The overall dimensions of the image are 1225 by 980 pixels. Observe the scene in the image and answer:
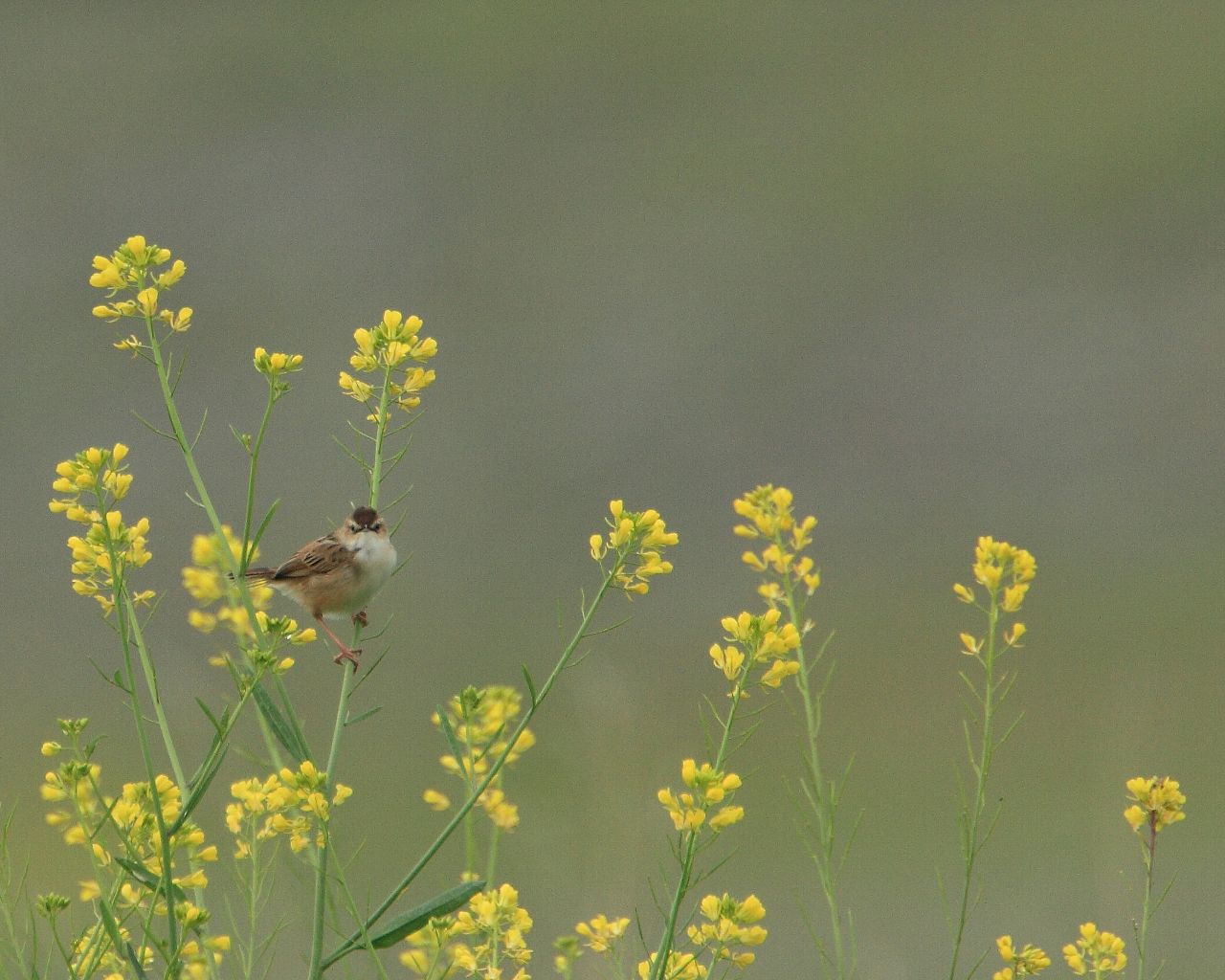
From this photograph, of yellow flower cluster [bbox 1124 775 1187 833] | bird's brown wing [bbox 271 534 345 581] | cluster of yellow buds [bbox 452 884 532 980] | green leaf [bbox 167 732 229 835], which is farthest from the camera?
bird's brown wing [bbox 271 534 345 581]

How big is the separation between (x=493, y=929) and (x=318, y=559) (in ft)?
5.24

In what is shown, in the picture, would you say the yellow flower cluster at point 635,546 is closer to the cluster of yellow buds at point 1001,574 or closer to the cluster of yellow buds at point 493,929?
the cluster of yellow buds at point 493,929

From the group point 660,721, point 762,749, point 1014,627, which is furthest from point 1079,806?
point 1014,627

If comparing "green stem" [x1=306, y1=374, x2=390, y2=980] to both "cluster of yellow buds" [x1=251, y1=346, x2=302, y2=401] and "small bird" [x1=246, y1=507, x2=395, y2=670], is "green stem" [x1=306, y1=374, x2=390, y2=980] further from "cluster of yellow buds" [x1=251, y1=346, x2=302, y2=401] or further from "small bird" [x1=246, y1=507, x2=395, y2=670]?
"small bird" [x1=246, y1=507, x2=395, y2=670]

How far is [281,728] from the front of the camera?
2.31m

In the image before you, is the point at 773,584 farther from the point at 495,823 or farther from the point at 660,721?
the point at 660,721

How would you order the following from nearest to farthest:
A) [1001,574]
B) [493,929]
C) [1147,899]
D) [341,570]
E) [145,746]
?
1. [145,746]
2. [493,929]
3. [1147,899]
4. [1001,574]
5. [341,570]

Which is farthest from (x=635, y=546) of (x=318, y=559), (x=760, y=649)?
(x=318, y=559)

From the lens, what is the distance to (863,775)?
1717cm

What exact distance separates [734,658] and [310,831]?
0.69m

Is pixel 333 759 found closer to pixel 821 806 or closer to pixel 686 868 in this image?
pixel 686 868

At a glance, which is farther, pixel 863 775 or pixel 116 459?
pixel 863 775

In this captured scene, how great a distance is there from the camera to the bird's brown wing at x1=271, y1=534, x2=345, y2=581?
3.88 metres

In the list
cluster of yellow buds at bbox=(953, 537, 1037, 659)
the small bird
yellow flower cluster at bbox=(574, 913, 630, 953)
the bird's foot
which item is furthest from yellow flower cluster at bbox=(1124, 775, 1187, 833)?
the small bird
